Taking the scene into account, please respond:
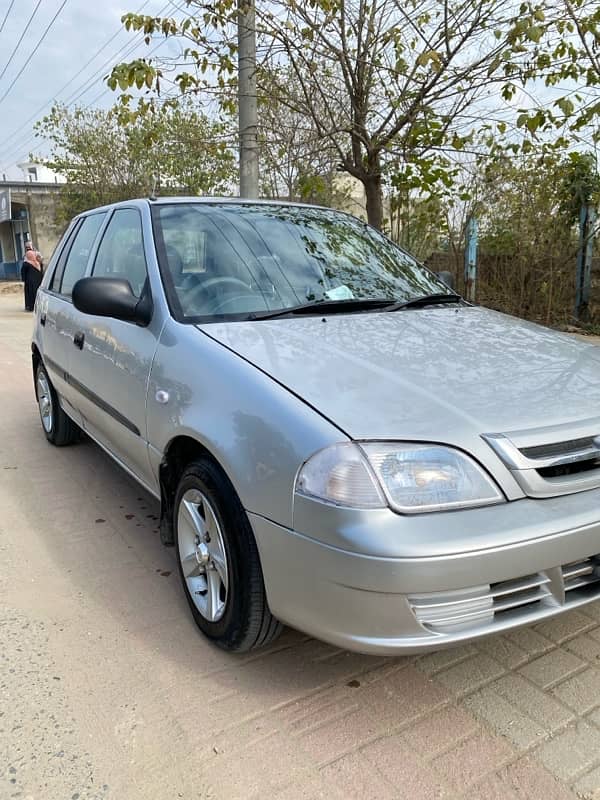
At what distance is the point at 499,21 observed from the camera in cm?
603

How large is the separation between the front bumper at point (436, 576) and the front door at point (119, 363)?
112 cm

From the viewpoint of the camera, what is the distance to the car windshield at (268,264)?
2.95m

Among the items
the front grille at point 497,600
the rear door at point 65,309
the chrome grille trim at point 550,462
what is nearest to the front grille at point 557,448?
the chrome grille trim at point 550,462

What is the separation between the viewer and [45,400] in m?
5.21

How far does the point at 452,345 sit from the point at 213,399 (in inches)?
38.7

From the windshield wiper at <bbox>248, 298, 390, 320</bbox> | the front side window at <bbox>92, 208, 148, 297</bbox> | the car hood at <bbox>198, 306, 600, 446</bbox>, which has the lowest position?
the car hood at <bbox>198, 306, 600, 446</bbox>

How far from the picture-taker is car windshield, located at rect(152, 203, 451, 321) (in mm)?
2949

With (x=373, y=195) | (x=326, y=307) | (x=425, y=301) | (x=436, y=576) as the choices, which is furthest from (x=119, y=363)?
(x=373, y=195)

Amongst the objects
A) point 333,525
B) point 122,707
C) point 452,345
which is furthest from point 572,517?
point 122,707

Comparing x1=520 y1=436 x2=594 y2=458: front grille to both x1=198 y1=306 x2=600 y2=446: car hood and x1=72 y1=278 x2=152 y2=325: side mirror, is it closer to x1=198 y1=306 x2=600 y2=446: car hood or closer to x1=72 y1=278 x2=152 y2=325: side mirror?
x1=198 y1=306 x2=600 y2=446: car hood

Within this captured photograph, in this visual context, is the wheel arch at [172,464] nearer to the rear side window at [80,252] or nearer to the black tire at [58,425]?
the rear side window at [80,252]

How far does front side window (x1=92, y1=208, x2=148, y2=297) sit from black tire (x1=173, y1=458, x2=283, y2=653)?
1.16 metres

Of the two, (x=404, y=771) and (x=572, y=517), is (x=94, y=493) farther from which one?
(x=572, y=517)

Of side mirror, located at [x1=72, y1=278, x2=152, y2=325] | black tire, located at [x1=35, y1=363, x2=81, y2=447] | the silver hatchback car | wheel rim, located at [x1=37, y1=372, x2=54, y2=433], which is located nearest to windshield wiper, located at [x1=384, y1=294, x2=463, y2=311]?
the silver hatchback car
